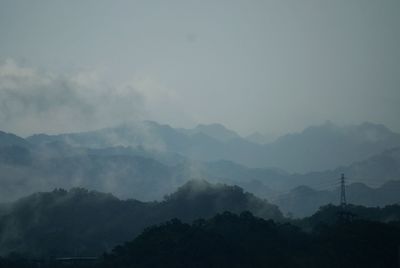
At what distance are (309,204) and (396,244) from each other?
377 feet

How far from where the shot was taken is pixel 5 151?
6260 inches

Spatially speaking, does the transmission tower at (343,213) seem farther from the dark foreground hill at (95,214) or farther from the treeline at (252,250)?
the dark foreground hill at (95,214)

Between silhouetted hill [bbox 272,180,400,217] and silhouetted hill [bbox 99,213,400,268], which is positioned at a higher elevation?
silhouetted hill [bbox 272,180,400,217]

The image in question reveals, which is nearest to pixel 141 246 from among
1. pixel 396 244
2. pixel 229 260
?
pixel 229 260

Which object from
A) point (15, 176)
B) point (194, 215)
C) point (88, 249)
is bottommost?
point (88, 249)

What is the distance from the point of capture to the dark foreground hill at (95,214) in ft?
238

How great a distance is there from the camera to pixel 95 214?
277 feet

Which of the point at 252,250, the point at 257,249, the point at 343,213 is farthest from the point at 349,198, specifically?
the point at 252,250

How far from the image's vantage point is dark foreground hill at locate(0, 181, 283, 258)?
72.7 m

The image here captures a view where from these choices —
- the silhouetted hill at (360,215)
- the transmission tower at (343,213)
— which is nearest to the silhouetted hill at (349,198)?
the silhouetted hill at (360,215)

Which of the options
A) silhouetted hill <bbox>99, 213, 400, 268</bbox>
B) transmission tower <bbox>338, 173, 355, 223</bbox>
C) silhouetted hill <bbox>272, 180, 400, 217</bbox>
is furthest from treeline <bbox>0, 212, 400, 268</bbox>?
silhouetted hill <bbox>272, 180, 400, 217</bbox>

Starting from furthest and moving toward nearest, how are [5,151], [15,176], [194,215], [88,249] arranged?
[5,151]
[15,176]
[194,215]
[88,249]

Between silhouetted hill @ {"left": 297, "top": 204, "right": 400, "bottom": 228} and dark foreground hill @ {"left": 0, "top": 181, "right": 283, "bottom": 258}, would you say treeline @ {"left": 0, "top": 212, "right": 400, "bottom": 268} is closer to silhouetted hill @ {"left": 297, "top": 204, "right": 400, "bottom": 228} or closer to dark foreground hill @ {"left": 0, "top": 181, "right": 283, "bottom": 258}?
silhouetted hill @ {"left": 297, "top": 204, "right": 400, "bottom": 228}

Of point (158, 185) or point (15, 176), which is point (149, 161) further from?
point (15, 176)
